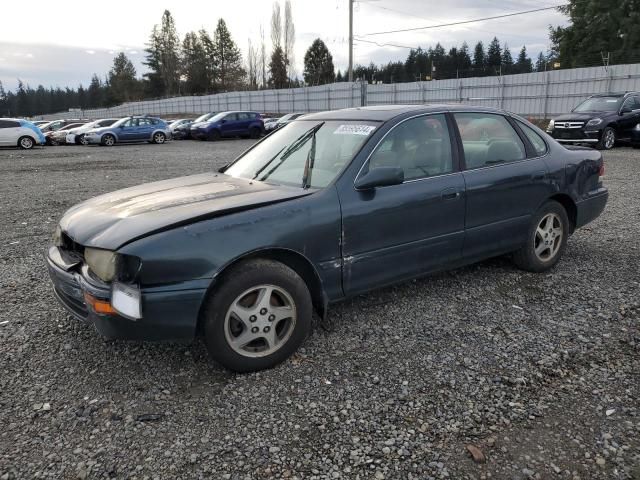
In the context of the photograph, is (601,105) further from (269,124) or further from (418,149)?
(269,124)

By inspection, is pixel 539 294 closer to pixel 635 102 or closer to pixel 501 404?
pixel 501 404

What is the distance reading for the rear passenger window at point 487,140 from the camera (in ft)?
13.5

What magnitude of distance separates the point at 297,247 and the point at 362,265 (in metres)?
0.55

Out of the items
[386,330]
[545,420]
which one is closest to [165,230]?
[386,330]

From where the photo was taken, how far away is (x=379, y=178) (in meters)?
3.32

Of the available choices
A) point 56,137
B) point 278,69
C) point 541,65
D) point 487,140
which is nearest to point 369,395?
point 487,140

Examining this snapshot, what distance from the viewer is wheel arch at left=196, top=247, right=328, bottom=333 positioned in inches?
113

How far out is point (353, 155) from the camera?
352 centimetres

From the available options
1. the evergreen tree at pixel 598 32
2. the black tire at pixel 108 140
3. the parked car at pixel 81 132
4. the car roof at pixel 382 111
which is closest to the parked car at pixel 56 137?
the parked car at pixel 81 132

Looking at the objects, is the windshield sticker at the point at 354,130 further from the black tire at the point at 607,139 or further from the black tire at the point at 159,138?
the black tire at the point at 159,138

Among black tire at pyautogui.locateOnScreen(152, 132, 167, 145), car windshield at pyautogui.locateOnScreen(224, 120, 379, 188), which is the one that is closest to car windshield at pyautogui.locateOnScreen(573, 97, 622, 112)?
car windshield at pyautogui.locateOnScreen(224, 120, 379, 188)

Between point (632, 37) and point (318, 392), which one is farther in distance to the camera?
point (632, 37)

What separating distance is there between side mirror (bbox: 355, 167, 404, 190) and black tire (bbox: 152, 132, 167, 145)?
25.5m

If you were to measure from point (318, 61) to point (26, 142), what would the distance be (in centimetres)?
7538
